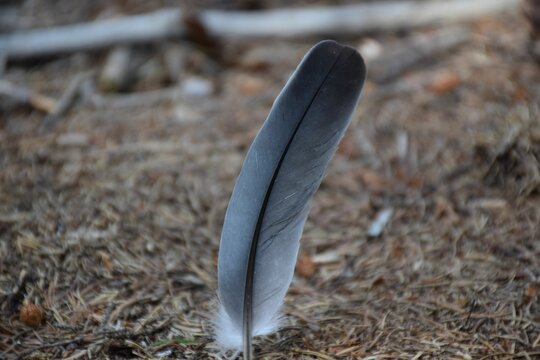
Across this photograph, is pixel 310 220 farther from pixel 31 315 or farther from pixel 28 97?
pixel 28 97

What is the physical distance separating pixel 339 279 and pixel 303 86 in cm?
111

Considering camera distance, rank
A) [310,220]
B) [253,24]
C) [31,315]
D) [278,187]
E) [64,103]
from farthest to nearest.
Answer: [253,24], [64,103], [310,220], [31,315], [278,187]

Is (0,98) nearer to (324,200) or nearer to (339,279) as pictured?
(324,200)

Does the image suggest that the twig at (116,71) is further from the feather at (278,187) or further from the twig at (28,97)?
the feather at (278,187)

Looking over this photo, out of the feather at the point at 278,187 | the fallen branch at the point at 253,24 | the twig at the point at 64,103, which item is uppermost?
the feather at the point at 278,187

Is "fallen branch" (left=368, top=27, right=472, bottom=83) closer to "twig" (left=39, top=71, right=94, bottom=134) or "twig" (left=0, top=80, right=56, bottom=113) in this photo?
"twig" (left=39, top=71, right=94, bottom=134)

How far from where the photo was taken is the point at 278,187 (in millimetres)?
1982

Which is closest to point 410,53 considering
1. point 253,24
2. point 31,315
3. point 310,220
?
point 253,24

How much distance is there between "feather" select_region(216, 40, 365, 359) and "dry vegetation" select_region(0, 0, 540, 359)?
0.19 m

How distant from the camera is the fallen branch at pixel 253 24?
463 centimetres

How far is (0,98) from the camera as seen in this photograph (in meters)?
4.19

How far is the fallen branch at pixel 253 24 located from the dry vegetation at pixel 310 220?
0.33 metres

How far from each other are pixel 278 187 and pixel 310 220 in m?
1.15

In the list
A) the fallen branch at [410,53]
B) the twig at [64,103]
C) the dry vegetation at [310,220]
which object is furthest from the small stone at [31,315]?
the fallen branch at [410,53]
